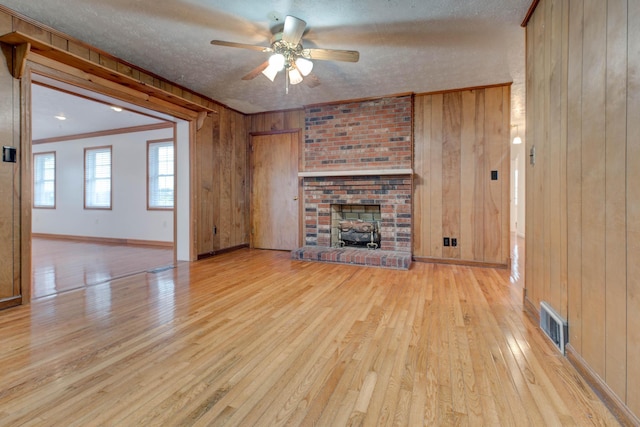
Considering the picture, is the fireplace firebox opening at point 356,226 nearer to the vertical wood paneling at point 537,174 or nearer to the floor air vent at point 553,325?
the vertical wood paneling at point 537,174

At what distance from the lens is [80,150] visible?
6.76 meters

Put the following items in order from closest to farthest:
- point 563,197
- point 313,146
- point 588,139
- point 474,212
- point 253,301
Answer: point 588,139 → point 563,197 → point 253,301 → point 474,212 → point 313,146

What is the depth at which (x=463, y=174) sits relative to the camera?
425cm

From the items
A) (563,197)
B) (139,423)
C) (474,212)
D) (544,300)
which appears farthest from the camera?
(474,212)

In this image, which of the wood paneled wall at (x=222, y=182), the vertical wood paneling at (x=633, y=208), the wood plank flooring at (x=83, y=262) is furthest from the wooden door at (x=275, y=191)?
the vertical wood paneling at (x=633, y=208)

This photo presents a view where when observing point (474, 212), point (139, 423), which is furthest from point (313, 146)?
point (139, 423)

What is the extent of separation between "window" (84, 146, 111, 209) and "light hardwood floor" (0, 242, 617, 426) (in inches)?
176

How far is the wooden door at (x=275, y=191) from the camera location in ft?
17.5

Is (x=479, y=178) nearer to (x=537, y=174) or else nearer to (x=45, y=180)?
(x=537, y=174)

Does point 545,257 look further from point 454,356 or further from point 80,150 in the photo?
point 80,150

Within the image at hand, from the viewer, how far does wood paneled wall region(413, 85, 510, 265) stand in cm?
409

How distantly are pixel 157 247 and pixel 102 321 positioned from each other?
398 centimetres

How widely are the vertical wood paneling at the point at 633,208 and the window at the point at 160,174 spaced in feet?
20.3

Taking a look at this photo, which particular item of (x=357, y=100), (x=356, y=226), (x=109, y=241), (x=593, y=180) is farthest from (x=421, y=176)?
(x=109, y=241)
